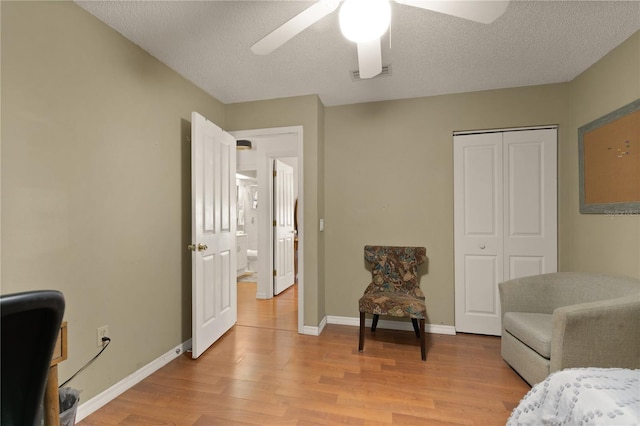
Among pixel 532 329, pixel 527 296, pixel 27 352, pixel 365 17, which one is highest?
pixel 365 17

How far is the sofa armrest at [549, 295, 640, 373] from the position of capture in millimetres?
1574

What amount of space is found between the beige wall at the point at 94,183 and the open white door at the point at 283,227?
1.83m

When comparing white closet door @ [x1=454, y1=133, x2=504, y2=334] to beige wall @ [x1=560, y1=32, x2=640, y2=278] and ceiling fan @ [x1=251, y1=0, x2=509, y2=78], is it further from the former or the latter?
ceiling fan @ [x1=251, y1=0, x2=509, y2=78]

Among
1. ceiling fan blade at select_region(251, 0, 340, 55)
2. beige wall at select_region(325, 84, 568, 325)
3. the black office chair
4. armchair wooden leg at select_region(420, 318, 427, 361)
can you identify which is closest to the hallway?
beige wall at select_region(325, 84, 568, 325)

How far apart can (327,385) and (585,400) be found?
4.86 ft

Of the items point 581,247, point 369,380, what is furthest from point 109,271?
point 581,247

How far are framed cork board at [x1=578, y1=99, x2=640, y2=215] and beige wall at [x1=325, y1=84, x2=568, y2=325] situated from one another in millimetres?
377

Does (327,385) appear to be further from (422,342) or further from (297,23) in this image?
(297,23)

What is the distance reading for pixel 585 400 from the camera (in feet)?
2.87

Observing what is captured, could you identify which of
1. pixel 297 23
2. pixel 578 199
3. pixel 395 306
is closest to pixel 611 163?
pixel 578 199

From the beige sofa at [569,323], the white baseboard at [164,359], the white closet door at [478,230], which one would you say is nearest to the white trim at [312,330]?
the white baseboard at [164,359]

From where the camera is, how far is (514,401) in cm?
180

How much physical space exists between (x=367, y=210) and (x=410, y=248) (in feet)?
1.96

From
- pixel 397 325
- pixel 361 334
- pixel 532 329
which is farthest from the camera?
pixel 397 325
